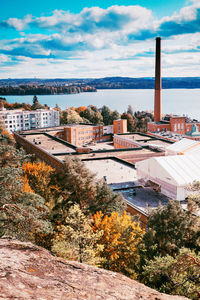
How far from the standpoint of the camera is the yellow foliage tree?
13.5m

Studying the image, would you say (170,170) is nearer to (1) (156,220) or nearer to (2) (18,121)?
(1) (156,220)

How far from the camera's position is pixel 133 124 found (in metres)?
87.1

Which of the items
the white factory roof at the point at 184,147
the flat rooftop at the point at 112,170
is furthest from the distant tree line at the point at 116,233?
the white factory roof at the point at 184,147

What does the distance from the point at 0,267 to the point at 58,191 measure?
51.6 ft

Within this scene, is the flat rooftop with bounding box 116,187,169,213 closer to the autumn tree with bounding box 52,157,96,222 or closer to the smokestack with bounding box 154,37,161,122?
the autumn tree with bounding box 52,157,96,222

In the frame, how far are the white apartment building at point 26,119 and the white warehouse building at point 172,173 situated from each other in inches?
2503

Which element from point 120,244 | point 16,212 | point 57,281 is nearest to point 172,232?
point 120,244

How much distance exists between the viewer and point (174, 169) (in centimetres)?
2206

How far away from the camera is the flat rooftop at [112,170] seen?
2647 centimetres

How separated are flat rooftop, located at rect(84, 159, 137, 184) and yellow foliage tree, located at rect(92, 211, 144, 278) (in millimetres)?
10346

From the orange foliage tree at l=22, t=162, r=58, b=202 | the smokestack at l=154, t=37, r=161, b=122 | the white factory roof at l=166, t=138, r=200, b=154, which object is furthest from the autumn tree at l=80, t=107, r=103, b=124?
the orange foliage tree at l=22, t=162, r=58, b=202

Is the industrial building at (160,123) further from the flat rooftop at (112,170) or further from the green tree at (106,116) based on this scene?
the flat rooftop at (112,170)

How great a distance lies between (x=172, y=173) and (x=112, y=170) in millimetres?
8646

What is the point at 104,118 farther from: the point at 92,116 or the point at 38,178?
the point at 38,178
